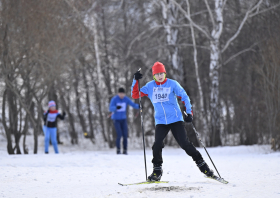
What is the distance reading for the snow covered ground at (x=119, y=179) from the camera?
4527 mm

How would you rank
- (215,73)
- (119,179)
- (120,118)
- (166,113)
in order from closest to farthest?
(166,113) → (119,179) → (120,118) → (215,73)

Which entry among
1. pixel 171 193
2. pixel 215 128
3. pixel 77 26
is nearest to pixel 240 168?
pixel 171 193

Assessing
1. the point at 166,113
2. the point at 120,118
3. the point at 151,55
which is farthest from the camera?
the point at 151,55

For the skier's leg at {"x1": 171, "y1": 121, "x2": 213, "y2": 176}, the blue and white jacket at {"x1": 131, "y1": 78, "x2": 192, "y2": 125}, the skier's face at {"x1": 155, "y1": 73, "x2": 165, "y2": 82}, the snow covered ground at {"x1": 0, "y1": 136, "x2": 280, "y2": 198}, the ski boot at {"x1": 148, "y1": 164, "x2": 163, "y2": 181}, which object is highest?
the skier's face at {"x1": 155, "y1": 73, "x2": 165, "y2": 82}

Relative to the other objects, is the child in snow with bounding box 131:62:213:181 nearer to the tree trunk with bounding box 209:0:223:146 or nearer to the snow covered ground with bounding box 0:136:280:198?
the snow covered ground with bounding box 0:136:280:198

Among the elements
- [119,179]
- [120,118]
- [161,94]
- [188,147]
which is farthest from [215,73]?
[188,147]

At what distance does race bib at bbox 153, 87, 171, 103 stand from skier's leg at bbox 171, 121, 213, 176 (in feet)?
1.25

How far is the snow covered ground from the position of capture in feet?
14.9

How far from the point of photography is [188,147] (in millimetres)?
5320

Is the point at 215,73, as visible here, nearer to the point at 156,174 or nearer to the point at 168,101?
the point at 168,101

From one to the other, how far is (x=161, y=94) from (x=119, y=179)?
1568 mm

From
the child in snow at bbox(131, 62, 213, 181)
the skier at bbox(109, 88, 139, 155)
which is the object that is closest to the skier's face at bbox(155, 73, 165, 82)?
the child in snow at bbox(131, 62, 213, 181)

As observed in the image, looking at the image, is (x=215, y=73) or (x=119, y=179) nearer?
(x=119, y=179)

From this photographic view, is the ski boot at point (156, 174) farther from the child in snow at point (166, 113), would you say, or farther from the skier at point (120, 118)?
the skier at point (120, 118)
